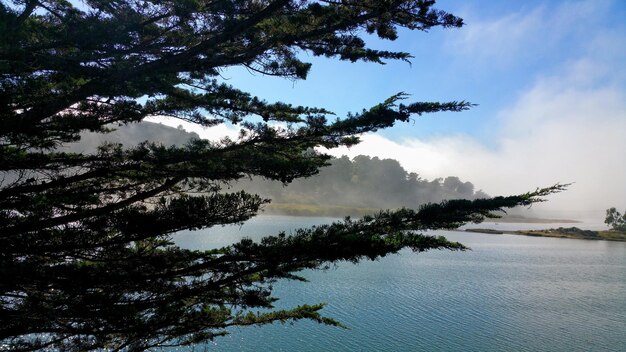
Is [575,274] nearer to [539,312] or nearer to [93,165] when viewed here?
[539,312]

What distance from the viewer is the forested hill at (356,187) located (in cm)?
13988

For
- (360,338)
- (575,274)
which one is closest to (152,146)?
(360,338)

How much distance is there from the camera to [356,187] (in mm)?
150625

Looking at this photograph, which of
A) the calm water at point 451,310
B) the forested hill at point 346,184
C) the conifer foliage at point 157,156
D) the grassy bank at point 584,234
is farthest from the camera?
the forested hill at point 346,184

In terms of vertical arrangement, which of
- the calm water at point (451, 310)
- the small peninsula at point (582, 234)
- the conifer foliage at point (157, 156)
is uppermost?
the conifer foliage at point (157, 156)

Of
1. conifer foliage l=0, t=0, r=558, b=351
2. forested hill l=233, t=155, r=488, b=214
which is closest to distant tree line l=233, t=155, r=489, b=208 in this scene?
forested hill l=233, t=155, r=488, b=214

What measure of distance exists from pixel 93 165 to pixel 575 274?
3446 centimetres

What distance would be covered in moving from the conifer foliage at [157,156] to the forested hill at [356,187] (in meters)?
126

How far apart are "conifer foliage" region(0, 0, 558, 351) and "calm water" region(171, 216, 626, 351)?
8.53 meters

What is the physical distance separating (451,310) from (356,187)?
13227 cm

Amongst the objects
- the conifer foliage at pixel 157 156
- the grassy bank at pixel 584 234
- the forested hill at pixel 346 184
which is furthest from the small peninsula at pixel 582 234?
the conifer foliage at pixel 157 156

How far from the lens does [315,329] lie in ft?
50.9

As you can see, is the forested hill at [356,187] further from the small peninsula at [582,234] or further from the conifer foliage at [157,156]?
the conifer foliage at [157,156]

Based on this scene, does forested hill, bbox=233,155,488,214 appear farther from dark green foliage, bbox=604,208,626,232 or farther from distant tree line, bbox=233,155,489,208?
dark green foliage, bbox=604,208,626,232
